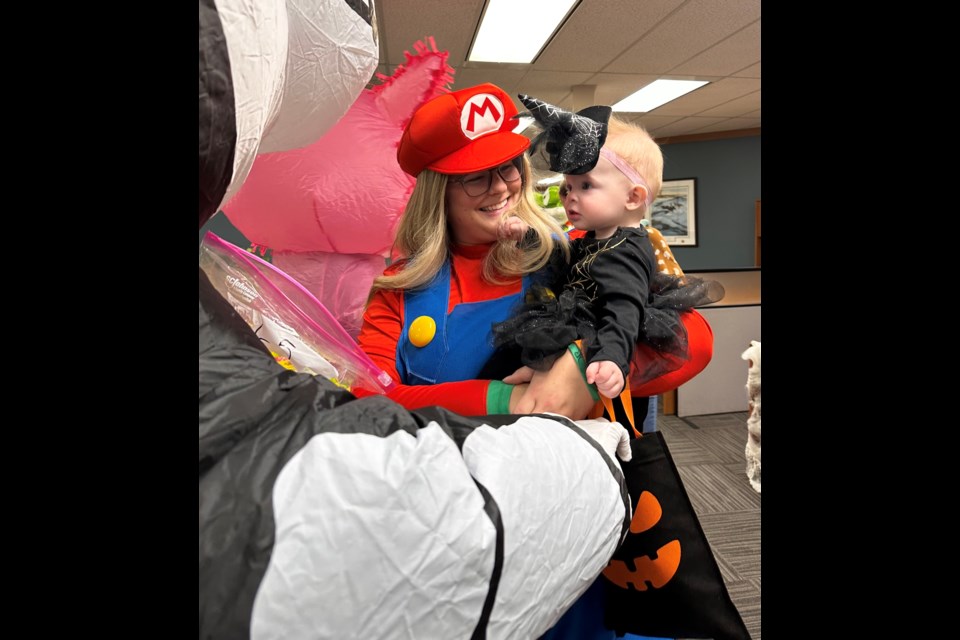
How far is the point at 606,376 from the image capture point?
69cm

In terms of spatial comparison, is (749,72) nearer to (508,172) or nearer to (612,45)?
(612,45)

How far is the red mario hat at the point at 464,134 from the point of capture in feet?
2.93

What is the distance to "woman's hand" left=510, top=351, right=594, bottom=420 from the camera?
73cm

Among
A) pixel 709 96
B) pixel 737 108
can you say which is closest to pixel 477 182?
pixel 709 96

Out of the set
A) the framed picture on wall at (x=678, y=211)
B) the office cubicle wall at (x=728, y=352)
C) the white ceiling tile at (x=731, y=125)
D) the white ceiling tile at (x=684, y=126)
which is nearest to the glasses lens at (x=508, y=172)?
the office cubicle wall at (x=728, y=352)

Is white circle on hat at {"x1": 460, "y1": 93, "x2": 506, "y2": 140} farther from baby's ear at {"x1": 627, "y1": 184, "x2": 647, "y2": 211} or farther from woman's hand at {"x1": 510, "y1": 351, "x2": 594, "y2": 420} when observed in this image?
woman's hand at {"x1": 510, "y1": 351, "x2": 594, "y2": 420}

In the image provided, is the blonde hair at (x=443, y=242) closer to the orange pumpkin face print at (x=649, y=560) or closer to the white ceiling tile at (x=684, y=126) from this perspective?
the orange pumpkin face print at (x=649, y=560)

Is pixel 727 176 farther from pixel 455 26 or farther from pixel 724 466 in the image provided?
pixel 724 466

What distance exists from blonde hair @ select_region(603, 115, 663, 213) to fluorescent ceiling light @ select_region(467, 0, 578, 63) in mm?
2542

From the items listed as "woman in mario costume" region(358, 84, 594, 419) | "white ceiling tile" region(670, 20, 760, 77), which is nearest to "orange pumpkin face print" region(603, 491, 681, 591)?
"woman in mario costume" region(358, 84, 594, 419)

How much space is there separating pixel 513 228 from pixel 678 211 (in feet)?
23.2

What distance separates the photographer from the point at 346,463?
Answer: 1.16 feet
